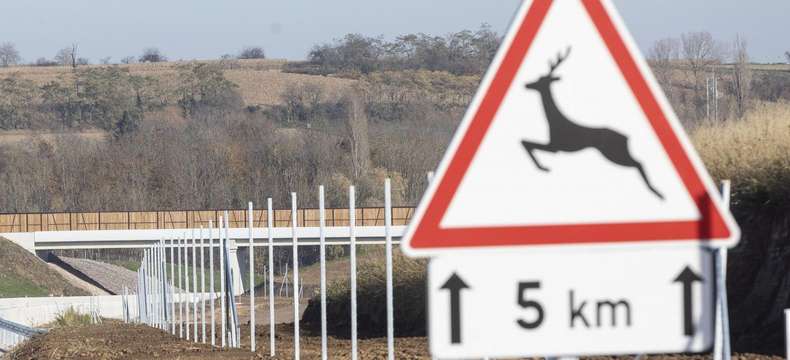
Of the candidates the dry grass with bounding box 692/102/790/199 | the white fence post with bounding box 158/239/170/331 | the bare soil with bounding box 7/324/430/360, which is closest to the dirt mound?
the white fence post with bounding box 158/239/170/331

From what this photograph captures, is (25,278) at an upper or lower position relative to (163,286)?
lower

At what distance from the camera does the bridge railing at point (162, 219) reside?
61500 millimetres

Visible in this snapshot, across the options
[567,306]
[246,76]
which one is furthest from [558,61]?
[246,76]

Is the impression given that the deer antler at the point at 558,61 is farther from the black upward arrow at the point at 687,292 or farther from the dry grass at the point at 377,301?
the dry grass at the point at 377,301

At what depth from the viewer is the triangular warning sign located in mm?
4145

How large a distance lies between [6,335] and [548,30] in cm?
2930

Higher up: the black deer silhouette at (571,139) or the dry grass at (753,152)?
the black deer silhouette at (571,139)

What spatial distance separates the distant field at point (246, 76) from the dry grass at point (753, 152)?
421 ft

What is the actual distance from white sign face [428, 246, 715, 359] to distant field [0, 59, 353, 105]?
141591mm

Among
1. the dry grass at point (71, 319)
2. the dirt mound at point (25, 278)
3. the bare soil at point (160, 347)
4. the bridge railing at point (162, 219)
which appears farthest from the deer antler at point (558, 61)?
the dirt mound at point (25, 278)

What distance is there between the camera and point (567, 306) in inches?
164

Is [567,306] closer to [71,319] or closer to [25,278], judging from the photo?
[71,319]

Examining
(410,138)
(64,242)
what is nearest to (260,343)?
(64,242)

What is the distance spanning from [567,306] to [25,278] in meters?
57.5
